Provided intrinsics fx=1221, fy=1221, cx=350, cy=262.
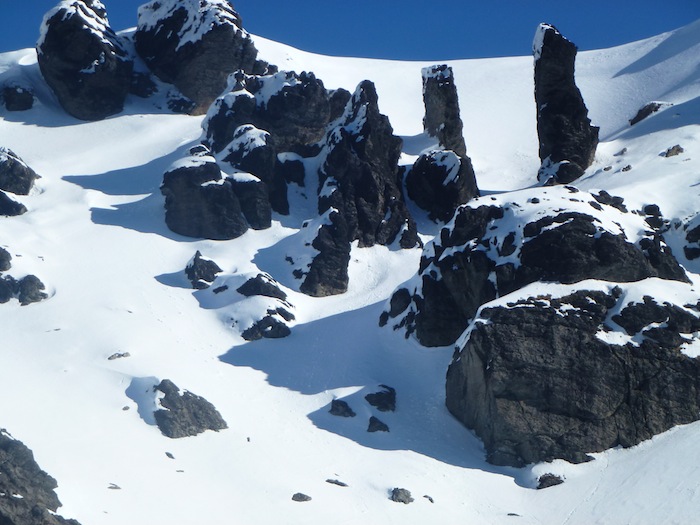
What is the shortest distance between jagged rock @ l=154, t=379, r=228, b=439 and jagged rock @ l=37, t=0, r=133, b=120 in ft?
107

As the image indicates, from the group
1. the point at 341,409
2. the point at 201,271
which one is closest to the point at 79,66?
the point at 201,271

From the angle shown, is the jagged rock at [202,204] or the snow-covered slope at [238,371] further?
the jagged rock at [202,204]

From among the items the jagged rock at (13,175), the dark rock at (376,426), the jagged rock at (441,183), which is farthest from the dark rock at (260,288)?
the jagged rock at (13,175)

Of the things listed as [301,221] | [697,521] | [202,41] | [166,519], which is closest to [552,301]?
[697,521]

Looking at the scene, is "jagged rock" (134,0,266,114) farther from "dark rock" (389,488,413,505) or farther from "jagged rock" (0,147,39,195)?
"dark rock" (389,488,413,505)

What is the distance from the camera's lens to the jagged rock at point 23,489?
3083cm

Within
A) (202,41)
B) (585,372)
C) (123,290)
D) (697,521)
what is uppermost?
(202,41)

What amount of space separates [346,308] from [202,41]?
28.2 metres

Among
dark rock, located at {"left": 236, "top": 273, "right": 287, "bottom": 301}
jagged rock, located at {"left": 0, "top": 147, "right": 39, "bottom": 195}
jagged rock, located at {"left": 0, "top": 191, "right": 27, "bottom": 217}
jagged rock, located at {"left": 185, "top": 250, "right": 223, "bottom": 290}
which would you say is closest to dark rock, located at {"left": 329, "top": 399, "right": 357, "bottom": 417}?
dark rock, located at {"left": 236, "top": 273, "right": 287, "bottom": 301}

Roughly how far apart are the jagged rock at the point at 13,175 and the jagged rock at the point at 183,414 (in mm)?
19688

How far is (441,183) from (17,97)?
85.7 feet

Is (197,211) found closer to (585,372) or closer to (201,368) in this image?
(201,368)

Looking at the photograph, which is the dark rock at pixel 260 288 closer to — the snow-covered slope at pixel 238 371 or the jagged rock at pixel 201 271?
the snow-covered slope at pixel 238 371

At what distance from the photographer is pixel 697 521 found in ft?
111
